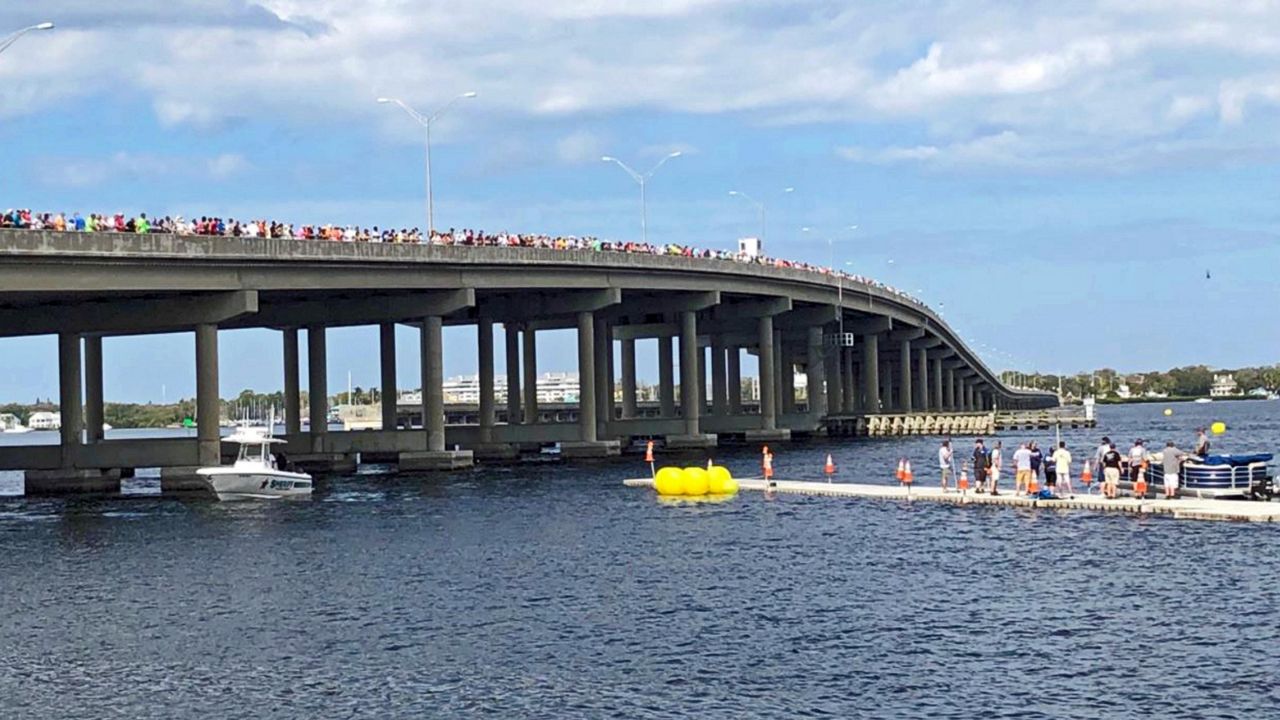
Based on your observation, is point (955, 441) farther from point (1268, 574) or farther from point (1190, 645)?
point (1190, 645)

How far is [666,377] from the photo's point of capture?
17188 cm

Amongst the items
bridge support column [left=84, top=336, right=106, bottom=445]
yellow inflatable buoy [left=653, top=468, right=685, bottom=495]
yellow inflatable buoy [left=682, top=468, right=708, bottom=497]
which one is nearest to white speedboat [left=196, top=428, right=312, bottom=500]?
yellow inflatable buoy [left=653, top=468, right=685, bottom=495]

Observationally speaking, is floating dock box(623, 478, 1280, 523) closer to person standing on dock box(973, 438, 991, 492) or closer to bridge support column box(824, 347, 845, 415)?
person standing on dock box(973, 438, 991, 492)

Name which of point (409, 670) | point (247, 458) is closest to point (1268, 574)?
point (409, 670)

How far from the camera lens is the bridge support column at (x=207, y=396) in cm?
8200

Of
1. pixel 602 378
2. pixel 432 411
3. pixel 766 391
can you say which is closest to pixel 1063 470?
pixel 432 411

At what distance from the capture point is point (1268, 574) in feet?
139

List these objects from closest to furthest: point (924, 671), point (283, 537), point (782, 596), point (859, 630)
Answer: point (924, 671) < point (859, 630) < point (782, 596) < point (283, 537)

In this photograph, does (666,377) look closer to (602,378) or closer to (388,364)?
(602,378)

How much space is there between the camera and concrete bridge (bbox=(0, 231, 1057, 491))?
3100 inches

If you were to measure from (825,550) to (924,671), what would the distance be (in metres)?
19.3

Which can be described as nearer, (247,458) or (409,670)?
(409,670)

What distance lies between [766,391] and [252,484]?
7686 cm

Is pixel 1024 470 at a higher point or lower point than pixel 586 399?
lower
